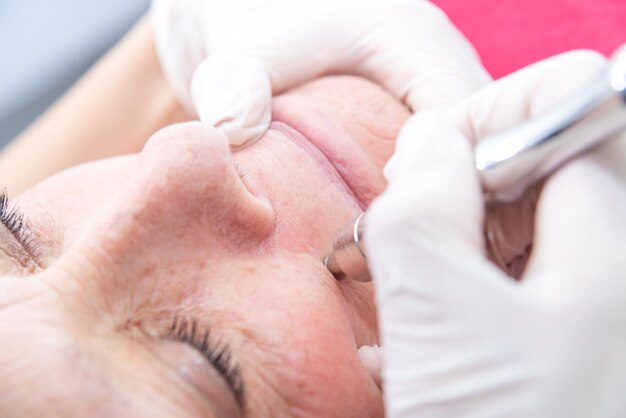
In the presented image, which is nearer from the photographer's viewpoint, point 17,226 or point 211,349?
point 211,349

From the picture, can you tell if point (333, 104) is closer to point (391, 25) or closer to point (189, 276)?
point (391, 25)

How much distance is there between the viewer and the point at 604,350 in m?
0.57

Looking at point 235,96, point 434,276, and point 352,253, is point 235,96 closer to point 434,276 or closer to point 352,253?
point 352,253

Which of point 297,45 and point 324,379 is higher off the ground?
point 297,45

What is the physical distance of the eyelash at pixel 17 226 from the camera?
2.93 ft

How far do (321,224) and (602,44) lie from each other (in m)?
0.75

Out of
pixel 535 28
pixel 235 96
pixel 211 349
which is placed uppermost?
pixel 235 96

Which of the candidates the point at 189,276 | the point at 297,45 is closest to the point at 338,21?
the point at 297,45

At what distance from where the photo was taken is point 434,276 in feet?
1.97

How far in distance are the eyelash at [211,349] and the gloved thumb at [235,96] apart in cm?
34

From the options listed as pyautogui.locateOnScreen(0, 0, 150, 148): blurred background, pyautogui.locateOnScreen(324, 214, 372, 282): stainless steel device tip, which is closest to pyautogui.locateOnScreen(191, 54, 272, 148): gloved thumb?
pyautogui.locateOnScreen(324, 214, 372, 282): stainless steel device tip

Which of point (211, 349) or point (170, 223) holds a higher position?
point (170, 223)

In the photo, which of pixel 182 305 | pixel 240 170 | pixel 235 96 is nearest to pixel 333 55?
pixel 235 96

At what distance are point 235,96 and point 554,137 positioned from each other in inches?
23.7
